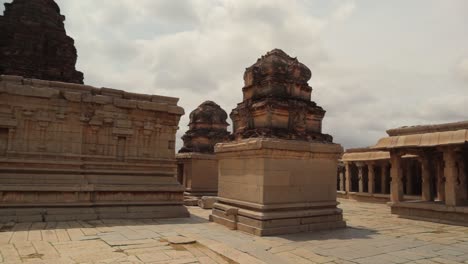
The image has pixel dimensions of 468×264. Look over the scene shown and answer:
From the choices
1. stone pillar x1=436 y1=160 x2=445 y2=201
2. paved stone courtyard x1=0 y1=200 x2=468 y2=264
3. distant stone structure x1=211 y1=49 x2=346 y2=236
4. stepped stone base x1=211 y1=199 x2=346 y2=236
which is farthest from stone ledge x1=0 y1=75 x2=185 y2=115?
stone pillar x1=436 y1=160 x2=445 y2=201

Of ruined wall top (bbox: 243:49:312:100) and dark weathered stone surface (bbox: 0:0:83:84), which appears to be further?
dark weathered stone surface (bbox: 0:0:83:84)

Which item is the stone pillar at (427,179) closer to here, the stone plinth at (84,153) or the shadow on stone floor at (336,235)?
the shadow on stone floor at (336,235)

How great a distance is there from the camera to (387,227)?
1045 cm

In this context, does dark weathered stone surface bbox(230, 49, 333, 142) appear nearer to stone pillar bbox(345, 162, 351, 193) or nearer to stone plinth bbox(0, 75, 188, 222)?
stone plinth bbox(0, 75, 188, 222)

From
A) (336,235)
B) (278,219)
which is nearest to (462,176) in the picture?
(336,235)

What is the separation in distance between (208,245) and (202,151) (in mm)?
12792

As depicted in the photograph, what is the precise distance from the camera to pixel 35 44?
20375 mm

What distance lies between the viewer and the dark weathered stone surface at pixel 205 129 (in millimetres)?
19953

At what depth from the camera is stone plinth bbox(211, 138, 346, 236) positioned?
8672 mm

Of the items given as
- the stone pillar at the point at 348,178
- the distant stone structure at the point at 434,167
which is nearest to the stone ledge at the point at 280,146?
the distant stone structure at the point at 434,167

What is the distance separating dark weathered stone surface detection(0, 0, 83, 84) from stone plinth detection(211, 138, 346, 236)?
1485 centimetres

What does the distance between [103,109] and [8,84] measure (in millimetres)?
2959

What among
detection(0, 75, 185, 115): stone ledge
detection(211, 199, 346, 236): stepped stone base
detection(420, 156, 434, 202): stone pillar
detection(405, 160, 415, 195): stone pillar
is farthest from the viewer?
detection(405, 160, 415, 195): stone pillar

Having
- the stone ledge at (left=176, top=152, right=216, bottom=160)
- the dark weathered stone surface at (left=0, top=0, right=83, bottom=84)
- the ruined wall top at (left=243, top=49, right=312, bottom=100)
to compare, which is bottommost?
the stone ledge at (left=176, top=152, right=216, bottom=160)
